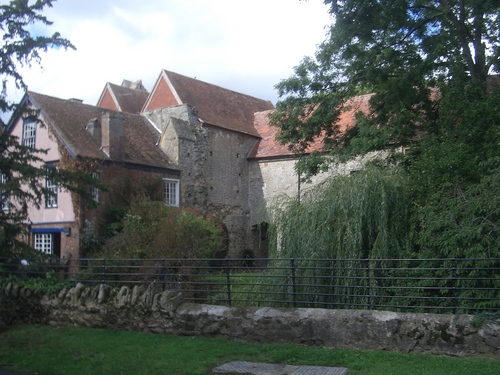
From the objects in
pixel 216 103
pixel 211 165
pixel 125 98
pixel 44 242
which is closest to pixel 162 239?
pixel 44 242

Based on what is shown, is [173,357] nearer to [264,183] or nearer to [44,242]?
[44,242]

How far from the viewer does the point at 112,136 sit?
989 inches

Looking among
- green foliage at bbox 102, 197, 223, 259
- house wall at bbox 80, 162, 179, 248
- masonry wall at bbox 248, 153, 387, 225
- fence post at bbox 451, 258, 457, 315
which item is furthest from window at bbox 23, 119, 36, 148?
fence post at bbox 451, 258, 457, 315

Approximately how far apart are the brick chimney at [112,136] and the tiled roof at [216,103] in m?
5.64

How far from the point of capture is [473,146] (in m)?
12.2

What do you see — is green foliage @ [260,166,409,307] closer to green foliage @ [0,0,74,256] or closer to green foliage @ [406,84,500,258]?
green foliage @ [406,84,500,258]

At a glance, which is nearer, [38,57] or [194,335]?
[194,335]

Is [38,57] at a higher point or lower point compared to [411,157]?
higher

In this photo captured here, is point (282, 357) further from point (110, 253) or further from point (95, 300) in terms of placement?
point (110, 253)

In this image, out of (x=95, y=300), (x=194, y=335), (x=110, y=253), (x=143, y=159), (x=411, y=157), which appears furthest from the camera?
(x=143, y=159)

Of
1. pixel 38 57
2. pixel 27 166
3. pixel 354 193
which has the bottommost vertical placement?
pixel 354 193

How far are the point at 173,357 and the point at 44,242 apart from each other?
60.1ft

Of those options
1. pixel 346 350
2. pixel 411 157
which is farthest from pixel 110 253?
pixel 346 350

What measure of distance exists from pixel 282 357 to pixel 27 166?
835 cm
